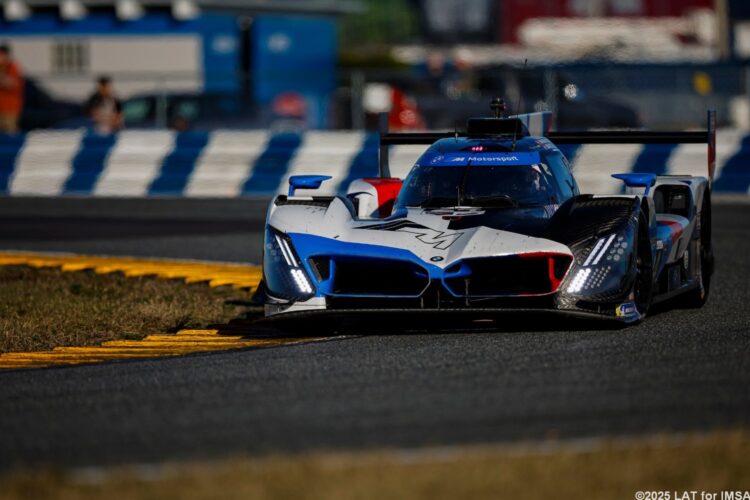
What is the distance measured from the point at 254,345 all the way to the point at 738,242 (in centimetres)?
745

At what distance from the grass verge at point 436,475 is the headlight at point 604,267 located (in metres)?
3.10

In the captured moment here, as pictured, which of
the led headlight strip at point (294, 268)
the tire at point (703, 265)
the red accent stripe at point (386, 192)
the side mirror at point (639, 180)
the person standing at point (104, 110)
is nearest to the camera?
the led headlight strip at point (294, 268)

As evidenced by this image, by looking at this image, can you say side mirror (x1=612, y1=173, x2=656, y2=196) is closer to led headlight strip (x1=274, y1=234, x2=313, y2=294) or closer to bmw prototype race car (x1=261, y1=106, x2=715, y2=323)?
bmw prototype race car (x1=261, y1=106, x2=715, y2=323)

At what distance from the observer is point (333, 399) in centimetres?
731

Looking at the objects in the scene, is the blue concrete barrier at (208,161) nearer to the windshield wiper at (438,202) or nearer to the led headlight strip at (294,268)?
the windshield wiper at (438,202)

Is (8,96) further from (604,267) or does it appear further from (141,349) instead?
(604,267)

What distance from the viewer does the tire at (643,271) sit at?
964 cm

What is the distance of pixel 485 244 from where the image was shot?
30.5ft

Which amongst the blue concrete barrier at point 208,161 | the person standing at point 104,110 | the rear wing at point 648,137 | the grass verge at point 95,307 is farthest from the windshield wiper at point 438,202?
the person standing at point 104,110

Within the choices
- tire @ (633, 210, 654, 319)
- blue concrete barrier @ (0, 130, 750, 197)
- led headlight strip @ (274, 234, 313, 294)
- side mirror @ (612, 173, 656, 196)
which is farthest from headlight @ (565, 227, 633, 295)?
blue concrete barrier @ (0, 130, 750, 197)

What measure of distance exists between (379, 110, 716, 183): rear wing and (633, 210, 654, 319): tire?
2.14 metres

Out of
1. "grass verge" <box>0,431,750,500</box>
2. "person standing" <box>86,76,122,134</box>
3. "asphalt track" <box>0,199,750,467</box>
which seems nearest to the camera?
"grass verge" <box>0,431,750,500</box>

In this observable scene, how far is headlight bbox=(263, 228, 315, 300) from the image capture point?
958cm

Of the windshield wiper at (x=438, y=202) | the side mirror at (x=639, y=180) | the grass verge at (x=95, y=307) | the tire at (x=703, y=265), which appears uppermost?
the side mirror at (x=639, y=180)
